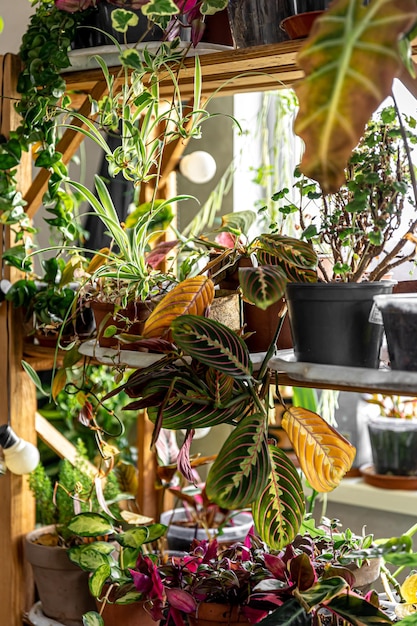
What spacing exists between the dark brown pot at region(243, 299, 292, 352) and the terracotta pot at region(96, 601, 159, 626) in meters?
0.57

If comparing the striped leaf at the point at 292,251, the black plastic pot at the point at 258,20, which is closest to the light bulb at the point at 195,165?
the black plastic pot at the point at 258,20

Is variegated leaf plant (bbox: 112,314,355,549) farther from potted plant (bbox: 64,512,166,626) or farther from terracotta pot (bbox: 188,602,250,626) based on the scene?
potted plant (bbox: 64,512,166,626)

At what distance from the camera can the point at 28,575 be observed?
1953 mm

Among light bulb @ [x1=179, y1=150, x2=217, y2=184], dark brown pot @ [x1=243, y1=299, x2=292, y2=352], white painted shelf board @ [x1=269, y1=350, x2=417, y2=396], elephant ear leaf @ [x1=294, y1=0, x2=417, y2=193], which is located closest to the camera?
elephant ear leaf @ [x1=294, y1=0, x2=417, y2=193]

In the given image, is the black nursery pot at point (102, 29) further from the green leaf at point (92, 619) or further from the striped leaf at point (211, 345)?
the green leaf at point (92, 619)

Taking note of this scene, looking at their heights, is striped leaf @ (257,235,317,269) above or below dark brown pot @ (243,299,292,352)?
above

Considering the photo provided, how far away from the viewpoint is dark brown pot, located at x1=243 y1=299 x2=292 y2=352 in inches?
56.7

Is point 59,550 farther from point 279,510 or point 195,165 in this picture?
point 195,165

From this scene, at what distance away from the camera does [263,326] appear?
1448 millimetres

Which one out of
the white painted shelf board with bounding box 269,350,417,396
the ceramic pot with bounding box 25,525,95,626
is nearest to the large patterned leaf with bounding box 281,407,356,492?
the white painted shelf board with bounding box 269,350,417,396

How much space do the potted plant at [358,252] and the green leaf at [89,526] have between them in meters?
0.70

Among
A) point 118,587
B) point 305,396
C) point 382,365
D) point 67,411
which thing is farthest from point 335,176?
point 67,411

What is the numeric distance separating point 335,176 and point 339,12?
0.18m

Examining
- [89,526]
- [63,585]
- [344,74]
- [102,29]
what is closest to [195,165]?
[102,29]
